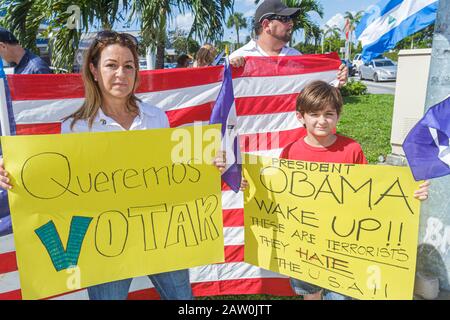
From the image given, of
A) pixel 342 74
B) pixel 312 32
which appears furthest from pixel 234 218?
pixel 312 32

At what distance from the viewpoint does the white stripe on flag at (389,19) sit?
13.5ft

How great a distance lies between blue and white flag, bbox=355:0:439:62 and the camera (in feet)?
13.6

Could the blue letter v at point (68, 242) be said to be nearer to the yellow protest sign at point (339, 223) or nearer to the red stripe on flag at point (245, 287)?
the yellow protest sign at point (339, 223)

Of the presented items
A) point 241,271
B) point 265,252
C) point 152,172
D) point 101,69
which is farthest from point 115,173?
point 241,271

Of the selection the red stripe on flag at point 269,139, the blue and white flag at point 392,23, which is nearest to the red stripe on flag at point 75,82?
the red stripe on flag at point 269,139

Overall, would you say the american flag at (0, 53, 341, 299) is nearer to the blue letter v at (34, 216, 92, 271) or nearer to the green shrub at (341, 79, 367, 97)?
the blue letter v at (34, 216, 92, 271)

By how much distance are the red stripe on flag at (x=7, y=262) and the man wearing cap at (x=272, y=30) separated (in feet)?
6.43

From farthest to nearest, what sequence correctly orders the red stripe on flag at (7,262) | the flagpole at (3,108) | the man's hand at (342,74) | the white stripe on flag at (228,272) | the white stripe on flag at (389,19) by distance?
the white stripe on flag at (389,19), the white stripe on flag at (228,272), the man's hand at (342,74), the red stripe on flag at (7,262), the flagpole at (3,108)

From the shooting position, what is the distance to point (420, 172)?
5.96 ft

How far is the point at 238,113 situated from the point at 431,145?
1301 mm

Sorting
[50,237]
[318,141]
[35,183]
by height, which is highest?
[318,141]

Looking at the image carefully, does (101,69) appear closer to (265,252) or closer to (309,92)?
(309,92)

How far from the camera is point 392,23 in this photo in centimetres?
420
